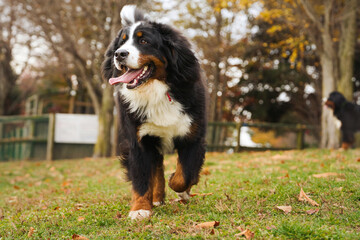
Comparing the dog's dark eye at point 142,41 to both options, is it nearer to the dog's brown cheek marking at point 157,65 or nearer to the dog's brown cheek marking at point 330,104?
the dog's brown cheek marking at point 157,65

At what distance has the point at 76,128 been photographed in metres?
15.0

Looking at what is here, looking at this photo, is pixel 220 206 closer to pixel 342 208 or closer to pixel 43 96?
pixel 342 208

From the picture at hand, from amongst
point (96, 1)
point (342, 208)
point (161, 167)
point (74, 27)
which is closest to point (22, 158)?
point (74, 27)

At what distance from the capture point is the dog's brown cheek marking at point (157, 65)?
3.61 meters

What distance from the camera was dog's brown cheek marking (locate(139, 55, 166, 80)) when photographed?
361 cm

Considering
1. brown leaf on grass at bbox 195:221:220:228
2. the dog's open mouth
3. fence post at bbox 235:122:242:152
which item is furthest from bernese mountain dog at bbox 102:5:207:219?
fence post at bbox 235:122:242:152

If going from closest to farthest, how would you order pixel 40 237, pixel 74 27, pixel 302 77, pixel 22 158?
pixel 40 237 < pixel 74 27 < pixel 22 158 < pixel 302 77

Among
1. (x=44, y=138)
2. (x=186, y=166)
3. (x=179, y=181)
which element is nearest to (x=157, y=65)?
(x=186, y=166)

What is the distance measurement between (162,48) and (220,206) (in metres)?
1.66

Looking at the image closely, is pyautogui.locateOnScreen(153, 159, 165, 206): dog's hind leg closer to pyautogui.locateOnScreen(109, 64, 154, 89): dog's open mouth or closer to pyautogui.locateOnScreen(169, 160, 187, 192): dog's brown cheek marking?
pyautogui.locateOnScreen(169, 160, 187, 192): dog's brown cheek marking

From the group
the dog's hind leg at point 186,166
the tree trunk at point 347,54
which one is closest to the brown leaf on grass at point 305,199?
the dog's hind leg at point 186,166

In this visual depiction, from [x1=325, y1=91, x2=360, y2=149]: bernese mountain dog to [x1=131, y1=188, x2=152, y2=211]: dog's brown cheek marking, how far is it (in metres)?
8.42

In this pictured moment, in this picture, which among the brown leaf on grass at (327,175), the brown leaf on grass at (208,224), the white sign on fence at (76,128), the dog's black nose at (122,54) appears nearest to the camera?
the brown leaf on grass at (208,224)

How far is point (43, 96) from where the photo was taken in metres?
24.7
